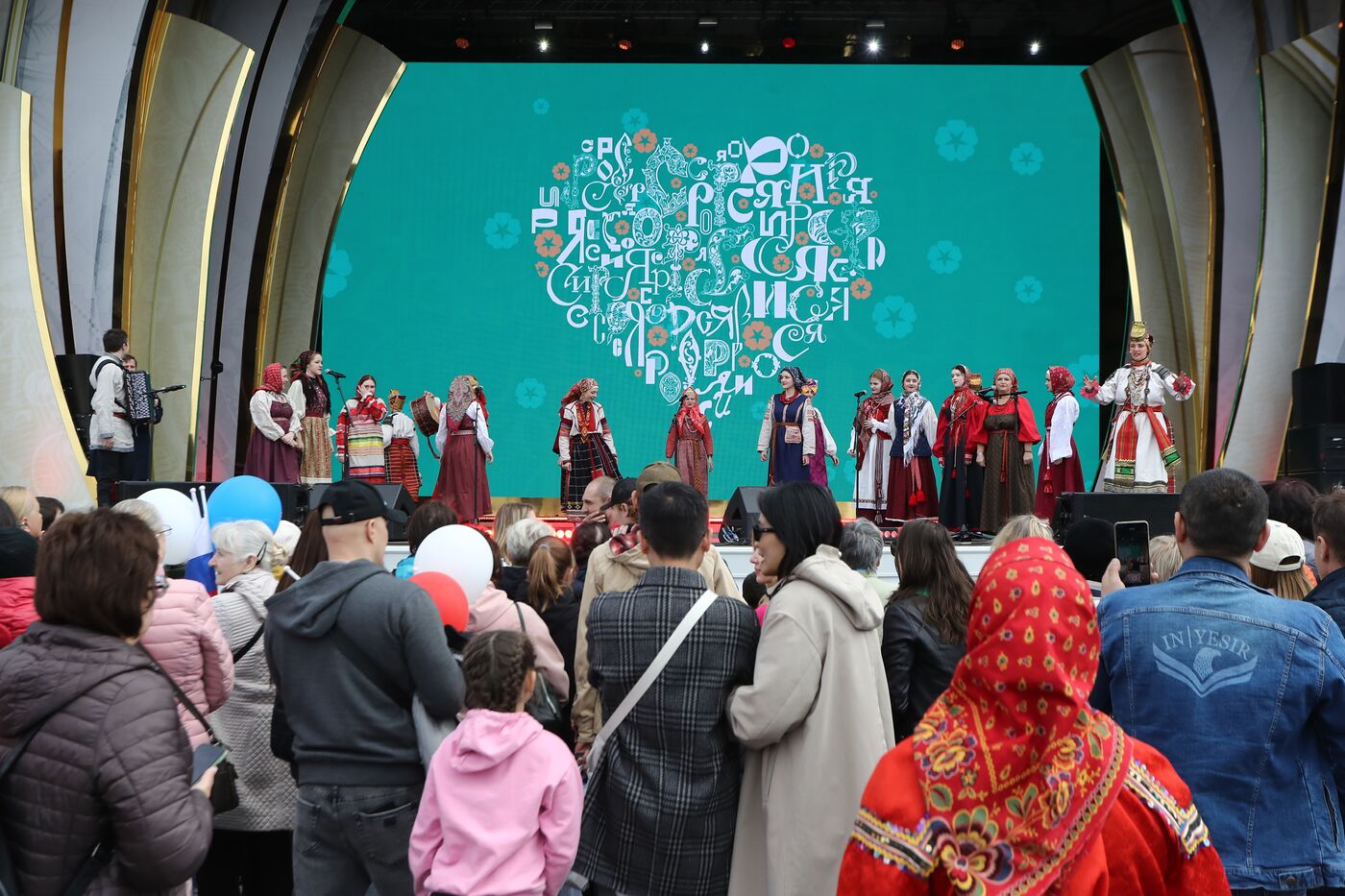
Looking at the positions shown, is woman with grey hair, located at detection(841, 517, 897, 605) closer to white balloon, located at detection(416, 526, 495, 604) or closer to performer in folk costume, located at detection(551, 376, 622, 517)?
white balloon, located at detection(416, 526, 495, 604)

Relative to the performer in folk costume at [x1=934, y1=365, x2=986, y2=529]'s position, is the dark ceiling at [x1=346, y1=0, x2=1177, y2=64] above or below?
above

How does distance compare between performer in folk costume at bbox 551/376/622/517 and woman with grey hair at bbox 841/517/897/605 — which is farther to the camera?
performer in folk costume at bbox 551/376/622/517

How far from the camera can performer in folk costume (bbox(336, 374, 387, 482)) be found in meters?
9.52

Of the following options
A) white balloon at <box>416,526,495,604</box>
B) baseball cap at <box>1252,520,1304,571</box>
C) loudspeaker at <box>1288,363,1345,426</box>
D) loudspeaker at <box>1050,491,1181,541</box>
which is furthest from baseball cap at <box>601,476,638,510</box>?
loudspeaker at <box>1288,363,1345,426</box>

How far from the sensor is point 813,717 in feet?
6.58

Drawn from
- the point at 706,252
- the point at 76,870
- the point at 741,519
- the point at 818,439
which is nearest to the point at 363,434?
the point at 741,519

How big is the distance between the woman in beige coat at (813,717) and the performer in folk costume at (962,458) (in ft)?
23.7

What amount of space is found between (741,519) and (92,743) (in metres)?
6.66

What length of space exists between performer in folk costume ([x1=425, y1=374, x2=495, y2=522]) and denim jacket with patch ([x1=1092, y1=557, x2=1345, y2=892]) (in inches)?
321

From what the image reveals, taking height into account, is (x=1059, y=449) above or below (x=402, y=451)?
above

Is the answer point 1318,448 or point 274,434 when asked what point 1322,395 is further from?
point 274,434

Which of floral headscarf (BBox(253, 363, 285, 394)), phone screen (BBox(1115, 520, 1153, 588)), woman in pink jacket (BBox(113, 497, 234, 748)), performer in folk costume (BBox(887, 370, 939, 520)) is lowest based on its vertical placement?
performer in folk costume (BBox(887, 370, 939, 520))

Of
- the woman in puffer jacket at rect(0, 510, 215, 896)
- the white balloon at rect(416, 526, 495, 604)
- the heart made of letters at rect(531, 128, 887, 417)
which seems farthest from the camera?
the heart made of letters at rect(531, 128, 887, 417)

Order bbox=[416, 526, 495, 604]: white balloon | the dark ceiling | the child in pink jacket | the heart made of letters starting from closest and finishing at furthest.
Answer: the child in pink jacket, bbox=[416, 526, 495, 604]: white balloon, the dark ceiling, the heart made of letters
